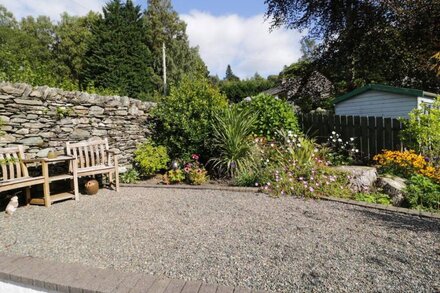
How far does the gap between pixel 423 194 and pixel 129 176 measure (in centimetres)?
527

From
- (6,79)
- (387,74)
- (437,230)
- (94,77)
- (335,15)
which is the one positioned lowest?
(437,230)

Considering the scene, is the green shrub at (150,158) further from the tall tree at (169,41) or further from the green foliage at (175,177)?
the tall tree at (169,41)

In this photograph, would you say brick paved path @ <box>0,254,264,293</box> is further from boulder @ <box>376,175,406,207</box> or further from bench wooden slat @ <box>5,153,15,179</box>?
boulder @ <box>376,175,406,207</box>

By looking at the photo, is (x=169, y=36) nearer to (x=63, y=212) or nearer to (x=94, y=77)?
(x=94, y=77)

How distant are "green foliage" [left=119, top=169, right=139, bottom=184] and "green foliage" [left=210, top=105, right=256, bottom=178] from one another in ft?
5.44

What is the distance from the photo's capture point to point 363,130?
23.6 ft

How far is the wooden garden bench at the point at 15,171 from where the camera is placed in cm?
416

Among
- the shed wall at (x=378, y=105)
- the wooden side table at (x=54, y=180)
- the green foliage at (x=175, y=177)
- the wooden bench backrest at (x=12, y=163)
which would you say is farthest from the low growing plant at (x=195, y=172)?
the shed wall at (x=378, y=105)

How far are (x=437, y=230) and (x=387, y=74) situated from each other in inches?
477

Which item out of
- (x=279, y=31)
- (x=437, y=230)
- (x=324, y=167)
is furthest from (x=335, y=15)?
(x=437, y=230)

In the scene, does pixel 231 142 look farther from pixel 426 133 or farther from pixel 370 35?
pixel 370 35

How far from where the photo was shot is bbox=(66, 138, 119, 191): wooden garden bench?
5121 mm

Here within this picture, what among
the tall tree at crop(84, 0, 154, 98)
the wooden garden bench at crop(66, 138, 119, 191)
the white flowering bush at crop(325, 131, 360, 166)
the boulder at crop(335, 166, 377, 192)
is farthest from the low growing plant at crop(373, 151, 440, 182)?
the tall tree at crop(84, 0, 154, 98)

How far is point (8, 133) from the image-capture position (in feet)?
15.4
